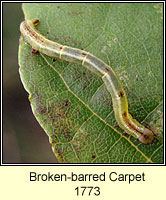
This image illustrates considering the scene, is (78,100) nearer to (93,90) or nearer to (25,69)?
(93,90)

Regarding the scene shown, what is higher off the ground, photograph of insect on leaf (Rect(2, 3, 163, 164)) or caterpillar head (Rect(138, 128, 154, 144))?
photograph of insect on leaf (Rect(2, 3, 163, 164))

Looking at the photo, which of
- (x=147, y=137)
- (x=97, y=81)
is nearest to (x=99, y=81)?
(x=97, y=81)

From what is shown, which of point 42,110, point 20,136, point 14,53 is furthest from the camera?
point 20,136

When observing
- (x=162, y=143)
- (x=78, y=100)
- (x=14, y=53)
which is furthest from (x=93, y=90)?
(x=14, y=53)

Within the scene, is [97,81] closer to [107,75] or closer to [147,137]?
[107,75]

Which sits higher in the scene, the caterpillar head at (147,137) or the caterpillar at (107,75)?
the caterpillar at (107,75)
